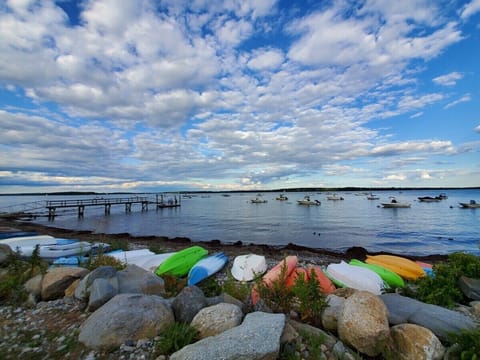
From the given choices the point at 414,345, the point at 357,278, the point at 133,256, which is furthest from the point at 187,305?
the point at 133,256

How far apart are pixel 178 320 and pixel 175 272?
5.41 m

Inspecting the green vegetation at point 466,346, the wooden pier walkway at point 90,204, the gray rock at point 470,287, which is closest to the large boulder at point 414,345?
the green vegetation at point 466,346

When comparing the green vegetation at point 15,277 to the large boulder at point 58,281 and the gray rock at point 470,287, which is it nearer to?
the large boulder at point 58,281

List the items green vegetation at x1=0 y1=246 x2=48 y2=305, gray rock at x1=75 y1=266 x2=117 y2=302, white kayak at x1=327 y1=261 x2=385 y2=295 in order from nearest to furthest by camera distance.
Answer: gray rock at x1=75 y1=266 x2=117 y2=302
green vegetation at x1=0 y1=246 x2=48 y2=305
white kayak at x1=327 y1=261 x2=385 y2=295

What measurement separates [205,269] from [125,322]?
17.9 ft

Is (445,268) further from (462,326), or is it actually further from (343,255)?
(343,255)

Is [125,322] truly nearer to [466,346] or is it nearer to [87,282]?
[87,282]

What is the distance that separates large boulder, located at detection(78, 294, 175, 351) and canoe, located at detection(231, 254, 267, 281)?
515 centimetres

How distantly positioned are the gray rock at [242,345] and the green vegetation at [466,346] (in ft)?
7.42

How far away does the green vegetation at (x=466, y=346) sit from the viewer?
121 inches

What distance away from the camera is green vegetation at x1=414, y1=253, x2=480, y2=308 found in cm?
554

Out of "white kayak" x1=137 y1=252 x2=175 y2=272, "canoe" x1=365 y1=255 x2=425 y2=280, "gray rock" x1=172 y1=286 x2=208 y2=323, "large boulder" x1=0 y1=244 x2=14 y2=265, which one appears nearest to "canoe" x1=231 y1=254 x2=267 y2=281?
"white kayak" x1=137 y1=252 x2=175 y2=272

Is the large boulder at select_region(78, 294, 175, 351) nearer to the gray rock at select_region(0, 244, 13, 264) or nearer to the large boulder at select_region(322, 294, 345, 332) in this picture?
the large boulder at select_region(322, 294, 345, 332)

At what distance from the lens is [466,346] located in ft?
10.7
